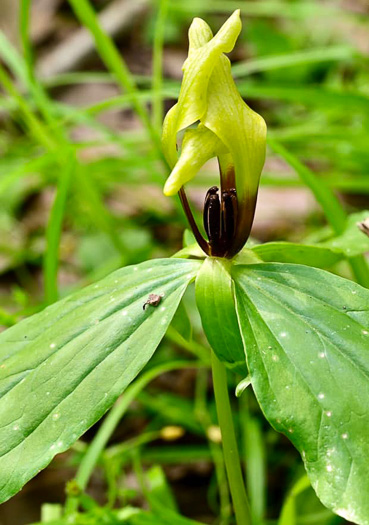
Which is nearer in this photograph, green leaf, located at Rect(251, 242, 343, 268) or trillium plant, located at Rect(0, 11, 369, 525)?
trillium plant, located at Rect(0, 11, 369, 525)

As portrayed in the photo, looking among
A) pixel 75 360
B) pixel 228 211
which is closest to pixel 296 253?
pixel 228 211

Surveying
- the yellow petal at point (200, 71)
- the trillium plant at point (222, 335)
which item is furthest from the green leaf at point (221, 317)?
the yellow petal at point (200, 71)

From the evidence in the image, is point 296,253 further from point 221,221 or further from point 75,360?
point 75,360

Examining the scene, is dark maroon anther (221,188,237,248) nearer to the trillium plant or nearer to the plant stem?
the trillium plant

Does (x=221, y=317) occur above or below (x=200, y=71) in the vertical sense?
below

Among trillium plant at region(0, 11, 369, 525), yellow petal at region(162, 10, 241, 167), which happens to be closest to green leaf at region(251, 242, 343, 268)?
trillium plant at region(0, 11, 369, 525)

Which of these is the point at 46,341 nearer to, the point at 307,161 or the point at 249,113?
the point at 249,113

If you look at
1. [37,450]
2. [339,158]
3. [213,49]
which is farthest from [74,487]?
[339,158]
